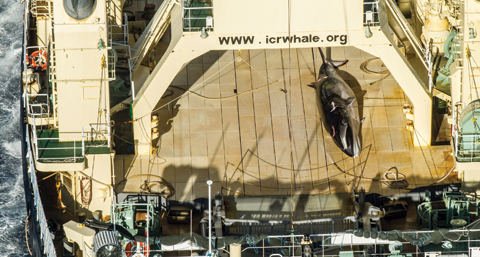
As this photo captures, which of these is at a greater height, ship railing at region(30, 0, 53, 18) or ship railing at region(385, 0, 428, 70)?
ship railing at region(30, 0, 53, 18)

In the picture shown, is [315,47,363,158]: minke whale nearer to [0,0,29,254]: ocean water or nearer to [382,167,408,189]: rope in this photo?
[382,167,408,189]: rope

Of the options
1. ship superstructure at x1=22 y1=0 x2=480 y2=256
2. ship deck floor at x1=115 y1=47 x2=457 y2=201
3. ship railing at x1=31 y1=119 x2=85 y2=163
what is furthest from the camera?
ship deck floor at x1=115 y1=47 x2=457 y2=201

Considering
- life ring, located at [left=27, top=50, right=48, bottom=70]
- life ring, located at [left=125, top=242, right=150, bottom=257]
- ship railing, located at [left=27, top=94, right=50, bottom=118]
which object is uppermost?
life ring, located at [left=27, top=50, right=48, bottom=70]

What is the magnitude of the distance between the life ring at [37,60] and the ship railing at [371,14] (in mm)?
13676

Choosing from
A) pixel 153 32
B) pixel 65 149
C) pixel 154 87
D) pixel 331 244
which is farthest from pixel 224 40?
pixel 331 244

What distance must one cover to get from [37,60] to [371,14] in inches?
569

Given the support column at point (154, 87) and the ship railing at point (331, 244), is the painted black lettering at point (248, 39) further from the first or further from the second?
the ship railing at point (331, 244)

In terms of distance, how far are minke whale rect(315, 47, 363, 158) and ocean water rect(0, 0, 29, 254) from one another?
520 inches

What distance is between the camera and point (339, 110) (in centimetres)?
4766

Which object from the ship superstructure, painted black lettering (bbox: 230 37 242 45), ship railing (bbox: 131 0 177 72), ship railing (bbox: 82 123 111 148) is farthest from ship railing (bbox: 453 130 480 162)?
ship railing (bbox: 82 123 111 148)

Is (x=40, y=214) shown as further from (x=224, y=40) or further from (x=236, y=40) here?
(x=236, y=40)

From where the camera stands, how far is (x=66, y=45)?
44.0 m

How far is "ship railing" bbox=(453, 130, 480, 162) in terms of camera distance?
44062 millimetres

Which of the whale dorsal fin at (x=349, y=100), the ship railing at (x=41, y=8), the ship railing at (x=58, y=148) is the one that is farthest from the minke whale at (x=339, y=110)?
the ship railing at (x=41, y=8)
